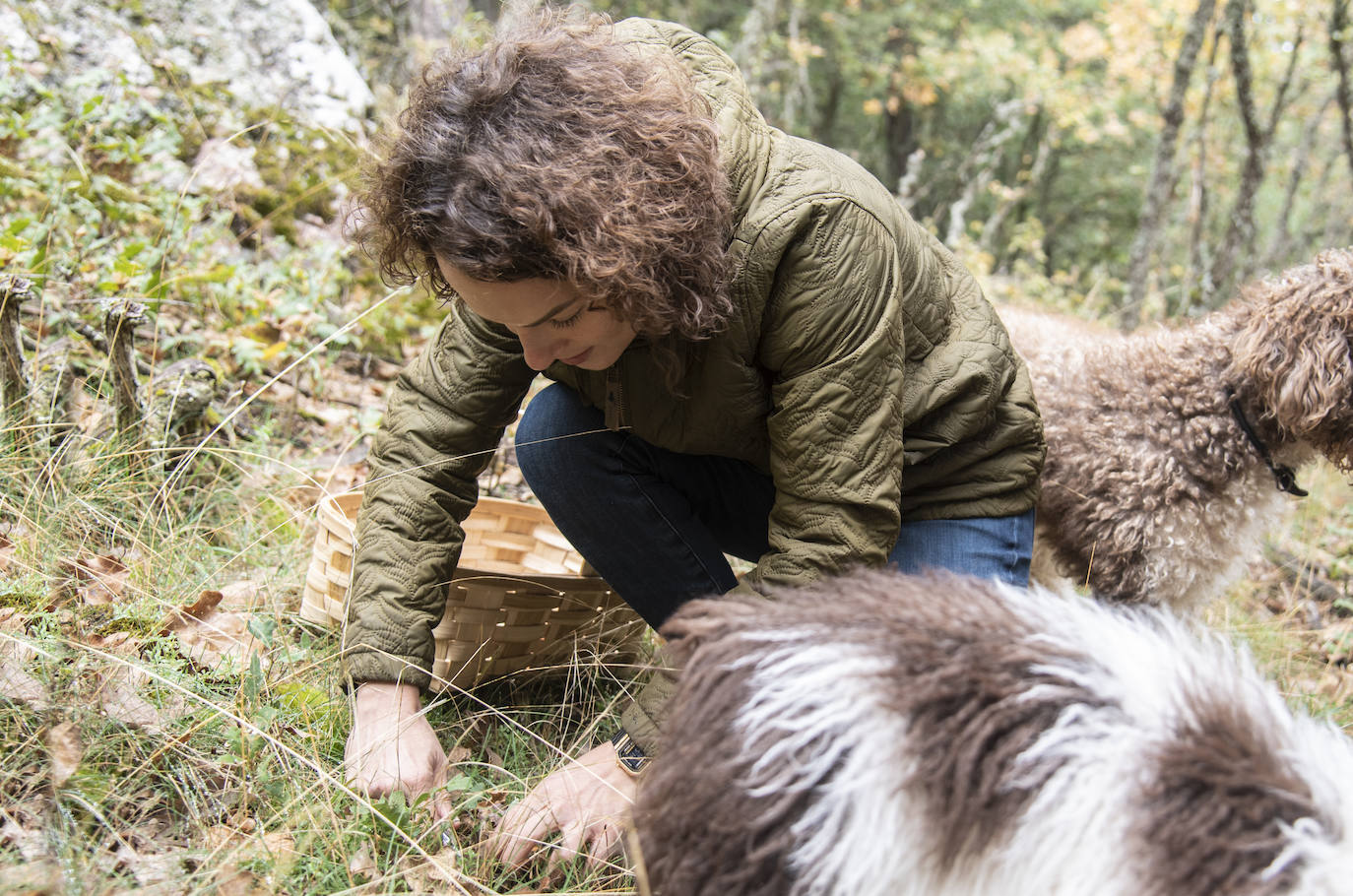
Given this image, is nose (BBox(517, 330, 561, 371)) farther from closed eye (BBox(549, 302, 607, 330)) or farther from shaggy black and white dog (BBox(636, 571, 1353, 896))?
shaggy black and white dog (BBox(636, 571, 1353, 896))

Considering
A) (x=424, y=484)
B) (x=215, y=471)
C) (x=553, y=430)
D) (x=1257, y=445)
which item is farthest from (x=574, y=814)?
(x=1257, y=445)

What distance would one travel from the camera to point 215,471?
2.58 metres

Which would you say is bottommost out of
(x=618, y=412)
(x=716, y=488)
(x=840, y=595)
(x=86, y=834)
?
(x=86, y=834)

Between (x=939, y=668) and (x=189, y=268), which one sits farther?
(x=189, y=268)

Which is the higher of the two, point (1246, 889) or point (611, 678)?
point (1246, 889)

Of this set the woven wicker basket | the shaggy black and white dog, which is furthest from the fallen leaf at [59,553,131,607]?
the shaggy black and white dog

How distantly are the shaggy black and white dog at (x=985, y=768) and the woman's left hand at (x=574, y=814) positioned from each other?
50 cm

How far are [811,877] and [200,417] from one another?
2207mm

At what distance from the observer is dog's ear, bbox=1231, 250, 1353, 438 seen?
2.37 m

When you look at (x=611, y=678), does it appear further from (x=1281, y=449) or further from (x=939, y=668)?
(x=1281, y=449)

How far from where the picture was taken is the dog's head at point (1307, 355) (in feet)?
7.77

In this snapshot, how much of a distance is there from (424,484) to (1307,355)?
208cm

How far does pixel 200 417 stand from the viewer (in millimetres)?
2633

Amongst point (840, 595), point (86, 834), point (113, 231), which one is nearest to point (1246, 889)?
point (840, 595)
